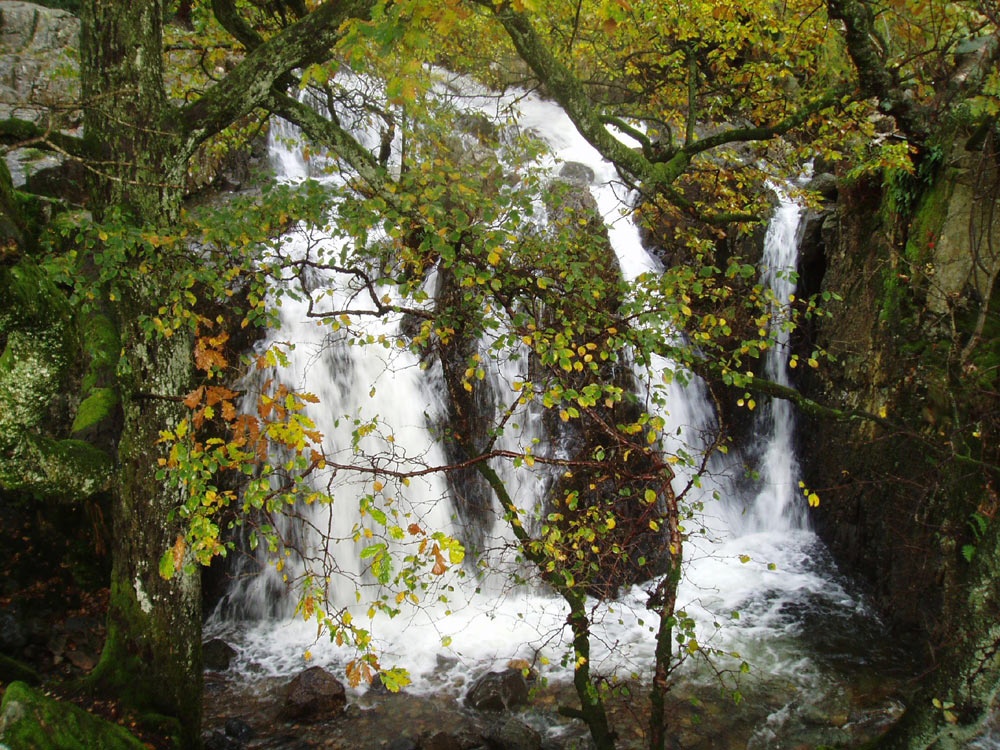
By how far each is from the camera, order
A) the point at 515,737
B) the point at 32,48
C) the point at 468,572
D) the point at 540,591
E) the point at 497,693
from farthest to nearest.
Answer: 1. the point at 32,48
2. the point at 468,572
3. the point at 540,591
4. the point at 497,693
5. the point at 515,737

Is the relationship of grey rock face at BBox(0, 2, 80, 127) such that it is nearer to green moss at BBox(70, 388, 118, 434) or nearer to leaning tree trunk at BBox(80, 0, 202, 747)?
green moss at BBox(70, 388, 118, 434)

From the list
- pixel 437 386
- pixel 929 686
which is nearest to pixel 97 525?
pixel 437 386

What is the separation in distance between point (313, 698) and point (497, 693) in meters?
1.89

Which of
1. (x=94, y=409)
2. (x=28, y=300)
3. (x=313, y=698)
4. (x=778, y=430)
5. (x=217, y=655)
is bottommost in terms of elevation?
(x=313, y=698)

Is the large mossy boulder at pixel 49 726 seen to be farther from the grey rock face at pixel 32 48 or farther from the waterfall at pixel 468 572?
the grey rock face at pixel 32 48

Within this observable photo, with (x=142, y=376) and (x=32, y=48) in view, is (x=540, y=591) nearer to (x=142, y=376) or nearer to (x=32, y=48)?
(x=142, y=376)

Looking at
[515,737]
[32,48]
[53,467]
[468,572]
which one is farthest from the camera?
[32,48]

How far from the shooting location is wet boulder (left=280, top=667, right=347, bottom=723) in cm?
633

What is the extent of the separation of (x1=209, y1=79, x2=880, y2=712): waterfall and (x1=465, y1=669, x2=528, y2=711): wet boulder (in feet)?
1.26

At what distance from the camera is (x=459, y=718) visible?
6.45 meters

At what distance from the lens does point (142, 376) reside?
4305mm

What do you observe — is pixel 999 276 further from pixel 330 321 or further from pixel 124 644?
pixel 124 644

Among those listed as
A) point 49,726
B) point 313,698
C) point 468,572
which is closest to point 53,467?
point 49,726

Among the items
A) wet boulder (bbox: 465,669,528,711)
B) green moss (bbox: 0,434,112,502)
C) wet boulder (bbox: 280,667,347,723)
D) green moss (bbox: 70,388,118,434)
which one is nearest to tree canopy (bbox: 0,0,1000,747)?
green moss (bbox: 0,434,112,502)
